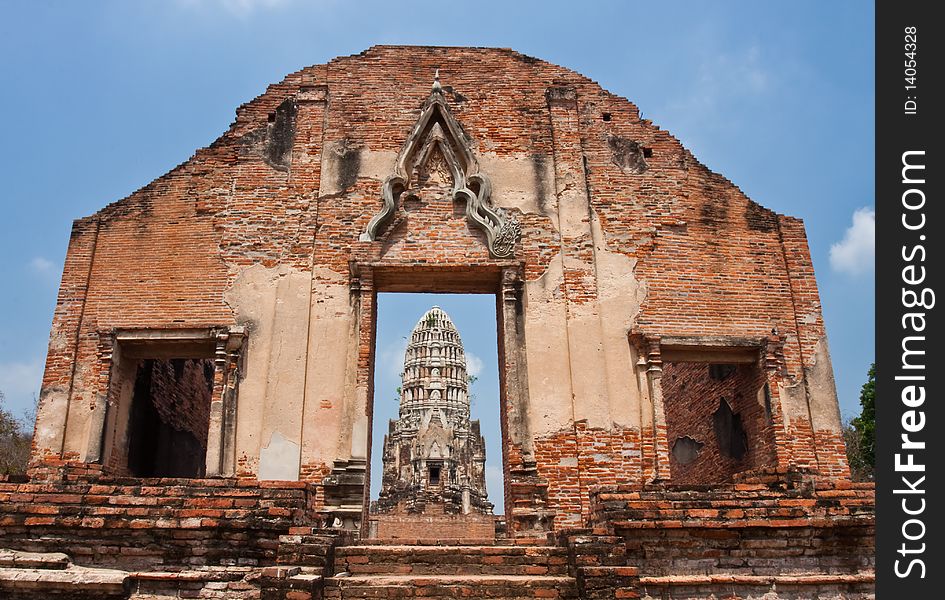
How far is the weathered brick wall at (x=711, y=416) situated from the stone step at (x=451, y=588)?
5.17 meters

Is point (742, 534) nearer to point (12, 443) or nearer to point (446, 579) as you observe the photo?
point (446, 579)

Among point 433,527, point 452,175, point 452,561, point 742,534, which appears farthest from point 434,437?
point 452,561

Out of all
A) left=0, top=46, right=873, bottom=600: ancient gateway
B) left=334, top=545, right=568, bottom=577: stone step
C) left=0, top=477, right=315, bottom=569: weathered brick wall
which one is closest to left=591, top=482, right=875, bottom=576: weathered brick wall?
left=0, top=46, right=873, bottom=600: ancient gateway

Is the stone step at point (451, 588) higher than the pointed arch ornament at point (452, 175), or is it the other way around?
the pointed arch ornament at point (452, 175)

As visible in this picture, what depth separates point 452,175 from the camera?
12.3 meters

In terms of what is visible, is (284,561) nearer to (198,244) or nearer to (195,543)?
(195,543)

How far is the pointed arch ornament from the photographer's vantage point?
38.5ft

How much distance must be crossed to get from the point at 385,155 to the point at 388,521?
1531 centimetres

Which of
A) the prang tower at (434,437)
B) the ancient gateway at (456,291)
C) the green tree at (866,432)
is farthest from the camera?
the prang tower at (434,437)

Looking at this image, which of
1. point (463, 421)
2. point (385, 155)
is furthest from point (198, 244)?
point (463, 421)

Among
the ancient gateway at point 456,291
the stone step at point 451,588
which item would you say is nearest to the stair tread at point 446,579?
the stone step at point 451,588

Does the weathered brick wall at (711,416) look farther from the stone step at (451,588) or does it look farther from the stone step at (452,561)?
the stone step at (451,588)

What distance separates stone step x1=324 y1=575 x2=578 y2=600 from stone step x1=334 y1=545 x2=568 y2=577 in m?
0.36

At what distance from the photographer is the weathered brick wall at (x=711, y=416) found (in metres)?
11.5
